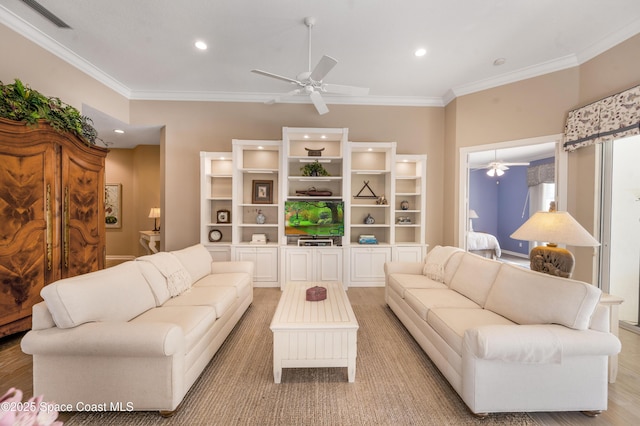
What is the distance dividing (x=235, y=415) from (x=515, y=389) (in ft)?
6.05

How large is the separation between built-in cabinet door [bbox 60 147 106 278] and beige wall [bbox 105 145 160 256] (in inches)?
102

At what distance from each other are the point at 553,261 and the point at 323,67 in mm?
2640

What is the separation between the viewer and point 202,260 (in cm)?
321

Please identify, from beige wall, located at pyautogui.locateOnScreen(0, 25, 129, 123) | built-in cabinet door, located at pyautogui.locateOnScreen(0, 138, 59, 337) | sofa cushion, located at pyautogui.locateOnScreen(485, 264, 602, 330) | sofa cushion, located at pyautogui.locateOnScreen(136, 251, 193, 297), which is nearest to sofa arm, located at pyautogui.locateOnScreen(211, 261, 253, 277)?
sofa cushion, located at pyautogui.locateOnScreen(136, 251, 193, 297)

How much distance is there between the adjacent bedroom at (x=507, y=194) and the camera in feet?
18.7

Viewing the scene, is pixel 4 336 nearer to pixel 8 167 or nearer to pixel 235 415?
pixel 8 167

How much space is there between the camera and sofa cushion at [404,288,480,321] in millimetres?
2297

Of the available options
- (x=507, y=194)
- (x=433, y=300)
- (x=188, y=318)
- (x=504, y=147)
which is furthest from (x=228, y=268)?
(x=507, y=194)

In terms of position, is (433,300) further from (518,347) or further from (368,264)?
(368,264)

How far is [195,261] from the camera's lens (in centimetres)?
307

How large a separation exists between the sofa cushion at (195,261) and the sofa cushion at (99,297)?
0.65 m

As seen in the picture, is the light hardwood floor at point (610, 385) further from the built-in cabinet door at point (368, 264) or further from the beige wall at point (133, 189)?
the beige wall at point (133, 189)

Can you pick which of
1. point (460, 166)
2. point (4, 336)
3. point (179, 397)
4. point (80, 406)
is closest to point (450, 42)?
point (460, 166)

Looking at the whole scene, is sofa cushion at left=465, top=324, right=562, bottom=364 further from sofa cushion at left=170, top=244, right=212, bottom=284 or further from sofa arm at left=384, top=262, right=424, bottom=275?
sofa cushion at left=170, top=244, right=212, bottom=284
